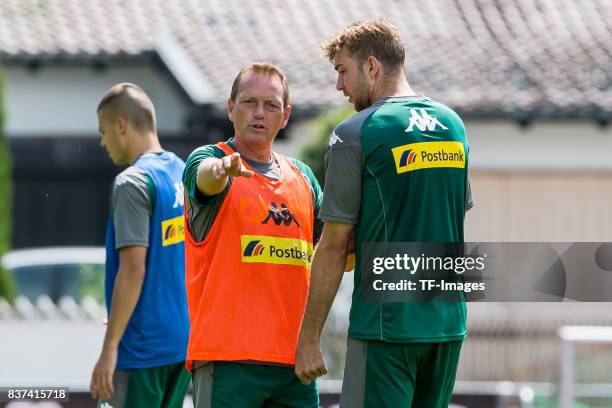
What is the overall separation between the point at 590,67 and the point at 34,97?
7.83 metres

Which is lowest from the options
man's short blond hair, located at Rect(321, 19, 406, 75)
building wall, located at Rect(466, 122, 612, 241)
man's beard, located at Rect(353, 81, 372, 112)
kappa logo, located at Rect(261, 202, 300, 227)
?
kappa logo, located at Rect(261, 202, 300, 227)

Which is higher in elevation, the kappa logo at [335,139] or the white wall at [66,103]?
the white wall at [66,103]

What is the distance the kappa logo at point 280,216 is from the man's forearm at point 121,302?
1.06m

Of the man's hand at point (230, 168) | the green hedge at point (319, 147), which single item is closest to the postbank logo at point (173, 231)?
the man's hand at point (230, 168)

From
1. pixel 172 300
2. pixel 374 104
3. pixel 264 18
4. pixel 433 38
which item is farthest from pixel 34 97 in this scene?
pixel 374 104

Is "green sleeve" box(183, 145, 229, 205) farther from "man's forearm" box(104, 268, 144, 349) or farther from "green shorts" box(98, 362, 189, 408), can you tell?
"green shorts" box(98, 362, 189, 408)

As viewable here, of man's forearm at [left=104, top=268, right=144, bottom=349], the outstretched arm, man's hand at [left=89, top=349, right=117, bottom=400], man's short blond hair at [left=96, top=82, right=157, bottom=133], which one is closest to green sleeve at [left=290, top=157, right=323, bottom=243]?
the outstretched arm

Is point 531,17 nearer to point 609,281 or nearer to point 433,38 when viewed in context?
point 433,38

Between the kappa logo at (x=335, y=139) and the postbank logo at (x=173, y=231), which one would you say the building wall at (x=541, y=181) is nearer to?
the postbank logo at (x=173, y=231)

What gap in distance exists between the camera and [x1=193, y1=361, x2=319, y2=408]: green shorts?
549cm

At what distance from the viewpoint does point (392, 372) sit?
5203 millimetres

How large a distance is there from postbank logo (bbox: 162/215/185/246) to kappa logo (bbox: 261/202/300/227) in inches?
40.9

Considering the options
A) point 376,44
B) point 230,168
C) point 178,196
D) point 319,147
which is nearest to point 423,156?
point 376,44

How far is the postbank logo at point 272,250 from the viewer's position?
5.55 m
